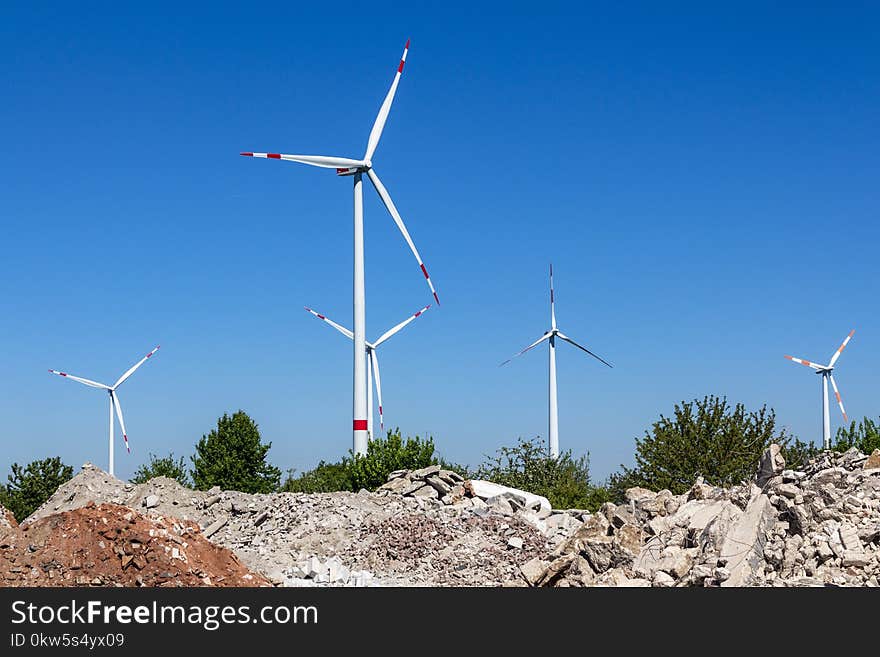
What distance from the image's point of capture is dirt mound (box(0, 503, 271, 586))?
2148 centimetres

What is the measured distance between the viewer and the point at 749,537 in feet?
58.5

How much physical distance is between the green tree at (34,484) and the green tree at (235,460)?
20.9 ft

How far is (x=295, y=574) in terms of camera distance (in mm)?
26062

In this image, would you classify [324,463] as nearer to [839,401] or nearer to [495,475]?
[495,475]

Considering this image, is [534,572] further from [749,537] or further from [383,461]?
[383,461]

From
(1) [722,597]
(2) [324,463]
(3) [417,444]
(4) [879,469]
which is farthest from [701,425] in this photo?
(2) [324,463]

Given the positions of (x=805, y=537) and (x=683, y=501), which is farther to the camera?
(x=683, y=501)

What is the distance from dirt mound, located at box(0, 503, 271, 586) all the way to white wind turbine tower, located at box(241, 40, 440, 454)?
1825 cm

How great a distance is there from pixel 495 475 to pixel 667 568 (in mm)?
28377

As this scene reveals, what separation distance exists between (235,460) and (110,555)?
25727 millimetres

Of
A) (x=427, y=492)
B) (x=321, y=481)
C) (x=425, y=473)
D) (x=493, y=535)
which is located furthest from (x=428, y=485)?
(x=321, y=481)

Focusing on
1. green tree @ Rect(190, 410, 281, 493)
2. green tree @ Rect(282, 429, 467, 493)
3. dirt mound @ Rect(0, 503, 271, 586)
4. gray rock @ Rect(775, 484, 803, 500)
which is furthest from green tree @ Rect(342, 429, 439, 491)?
gray rock @ Rect(775, 484, 803, 500)

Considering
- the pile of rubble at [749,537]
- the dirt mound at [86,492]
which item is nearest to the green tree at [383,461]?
the dirt mound at [86,492]

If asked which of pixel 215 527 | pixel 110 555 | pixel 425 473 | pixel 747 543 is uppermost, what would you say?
pixel 425 473
